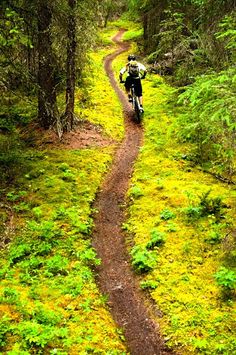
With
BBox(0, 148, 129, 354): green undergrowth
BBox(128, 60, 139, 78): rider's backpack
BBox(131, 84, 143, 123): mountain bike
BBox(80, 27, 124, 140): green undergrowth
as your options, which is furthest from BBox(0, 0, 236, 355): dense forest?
BBox(128, 60, 139, 78): rider's backpack

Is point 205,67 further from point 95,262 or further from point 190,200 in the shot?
point 95,262

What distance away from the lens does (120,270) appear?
967 centimetres

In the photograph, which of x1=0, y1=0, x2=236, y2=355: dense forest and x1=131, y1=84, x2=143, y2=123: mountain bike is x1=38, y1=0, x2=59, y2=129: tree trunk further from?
x1=131, y1=84, x2=143, y2=123: mountain bike

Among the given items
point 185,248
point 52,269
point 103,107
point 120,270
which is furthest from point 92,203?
point 103,107

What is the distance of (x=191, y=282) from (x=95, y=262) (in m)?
2.30

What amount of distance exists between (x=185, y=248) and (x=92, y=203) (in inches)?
141

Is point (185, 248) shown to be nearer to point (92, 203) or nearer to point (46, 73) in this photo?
point (92, 203)

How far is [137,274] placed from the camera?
9.42 m

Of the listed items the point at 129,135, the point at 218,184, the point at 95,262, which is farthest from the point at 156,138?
the point at 95,262

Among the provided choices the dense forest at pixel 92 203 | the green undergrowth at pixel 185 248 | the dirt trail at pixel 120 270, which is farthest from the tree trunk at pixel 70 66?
the green undergrowth at pixel 185 248

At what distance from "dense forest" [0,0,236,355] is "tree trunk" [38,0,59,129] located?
1.8 inches

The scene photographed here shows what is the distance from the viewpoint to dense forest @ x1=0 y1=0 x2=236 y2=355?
7801 millimetres

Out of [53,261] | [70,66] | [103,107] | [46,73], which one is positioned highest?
[70,66]

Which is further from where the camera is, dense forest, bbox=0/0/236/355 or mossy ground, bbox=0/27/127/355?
dense forest, bbox=0/0/236/355
